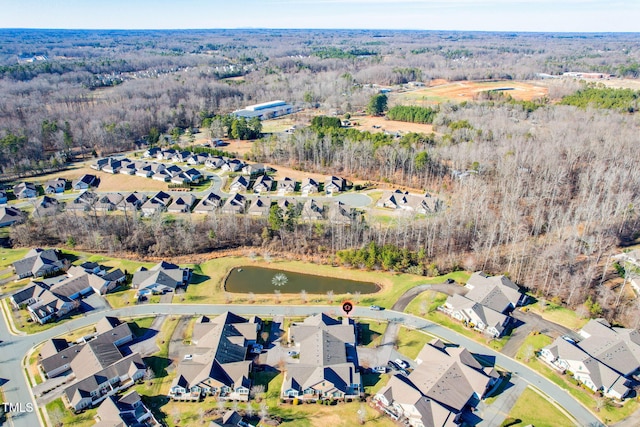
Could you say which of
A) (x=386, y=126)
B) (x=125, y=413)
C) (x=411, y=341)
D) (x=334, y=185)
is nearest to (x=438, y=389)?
(x=411, y=341)

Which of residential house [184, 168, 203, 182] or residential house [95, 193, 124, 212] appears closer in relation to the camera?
residential house [95, 193, 124, 212]

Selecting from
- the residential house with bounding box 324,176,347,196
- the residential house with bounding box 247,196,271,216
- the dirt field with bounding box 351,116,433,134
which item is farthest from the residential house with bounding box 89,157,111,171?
the dirt field with bounding box 351,116,433,134

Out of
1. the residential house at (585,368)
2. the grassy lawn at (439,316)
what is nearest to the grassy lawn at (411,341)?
the grassy lawn at (439,316)

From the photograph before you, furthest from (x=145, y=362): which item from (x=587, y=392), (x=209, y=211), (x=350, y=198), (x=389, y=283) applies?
(x=350, y=198)

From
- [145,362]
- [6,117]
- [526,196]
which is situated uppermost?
[6,117]

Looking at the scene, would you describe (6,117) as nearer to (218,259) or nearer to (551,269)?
(218,259)

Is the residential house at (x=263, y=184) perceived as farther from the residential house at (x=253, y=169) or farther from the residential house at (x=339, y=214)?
the residential house at (x=339, y=214)

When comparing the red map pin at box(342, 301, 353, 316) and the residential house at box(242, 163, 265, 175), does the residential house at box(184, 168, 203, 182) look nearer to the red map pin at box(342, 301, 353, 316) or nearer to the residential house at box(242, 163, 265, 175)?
the residential house at box(242, 163, 265, 175)
